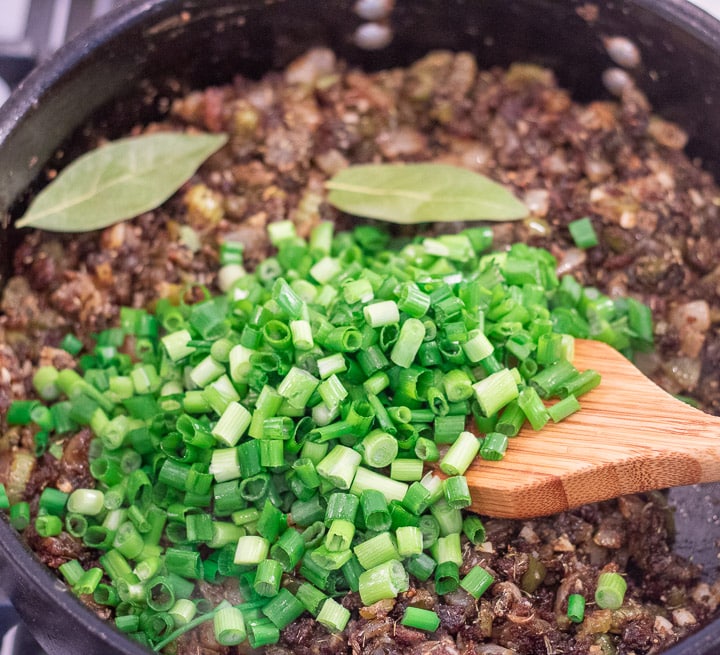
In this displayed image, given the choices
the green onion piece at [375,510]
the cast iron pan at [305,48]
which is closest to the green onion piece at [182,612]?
the cast iron pan at [305,48]

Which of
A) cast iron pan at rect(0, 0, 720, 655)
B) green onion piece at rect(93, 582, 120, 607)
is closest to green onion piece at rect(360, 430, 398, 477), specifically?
green onion piece at rect(93, 582, 120, 607)

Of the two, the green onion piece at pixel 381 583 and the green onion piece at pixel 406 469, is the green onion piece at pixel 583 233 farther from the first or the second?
the green onion piece at pixel 381 583

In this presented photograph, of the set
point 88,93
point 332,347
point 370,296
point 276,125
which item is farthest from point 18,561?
point 276,125

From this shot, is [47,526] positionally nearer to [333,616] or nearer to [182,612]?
[182,612]

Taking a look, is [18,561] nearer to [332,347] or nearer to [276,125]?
[332,347]

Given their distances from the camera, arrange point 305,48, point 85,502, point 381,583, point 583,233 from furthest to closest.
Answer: point 305,48, point 583,233, point 85,502, point 381,583

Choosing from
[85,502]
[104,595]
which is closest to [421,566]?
[104,595]
